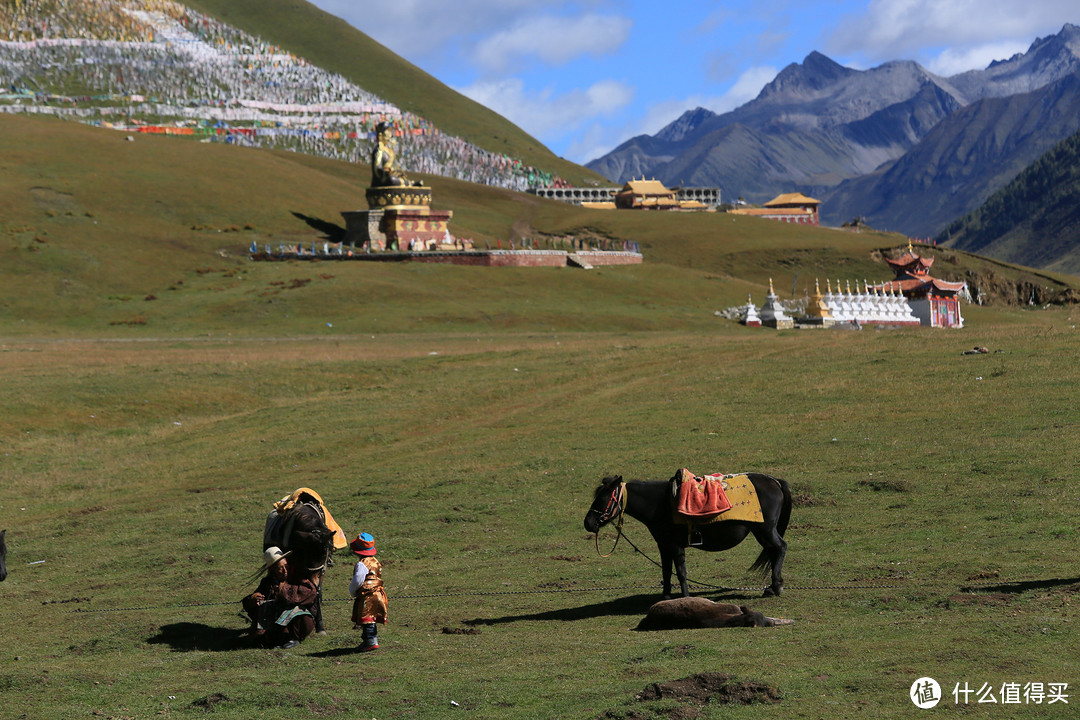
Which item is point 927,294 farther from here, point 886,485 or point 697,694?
point 697,694

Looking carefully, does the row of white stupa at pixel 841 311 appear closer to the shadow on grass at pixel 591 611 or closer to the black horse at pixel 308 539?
the shadow on grass at pixel 591 611

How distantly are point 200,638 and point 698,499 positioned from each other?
8.36 meters

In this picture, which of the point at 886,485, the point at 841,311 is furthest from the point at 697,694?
the point at 841,311

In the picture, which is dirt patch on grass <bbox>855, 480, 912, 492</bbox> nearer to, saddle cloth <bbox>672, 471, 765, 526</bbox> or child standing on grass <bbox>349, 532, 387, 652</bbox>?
saddle cloth <bbox>672, 471, 765, 526</bbox>

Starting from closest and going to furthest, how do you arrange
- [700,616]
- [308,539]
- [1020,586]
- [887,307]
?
1. [700,616]
2. [308,539]
3. [1020,586]
4. [887,307]

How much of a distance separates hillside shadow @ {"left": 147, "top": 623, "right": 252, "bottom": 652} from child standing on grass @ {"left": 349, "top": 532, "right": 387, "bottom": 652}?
2103mm

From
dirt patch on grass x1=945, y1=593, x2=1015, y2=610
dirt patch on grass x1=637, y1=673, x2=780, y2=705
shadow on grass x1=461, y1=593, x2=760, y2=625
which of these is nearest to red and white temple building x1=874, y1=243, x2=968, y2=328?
shadow on grass x1=461, y1=593, x2=760, y2=625

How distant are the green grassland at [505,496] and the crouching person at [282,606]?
1.50 feet

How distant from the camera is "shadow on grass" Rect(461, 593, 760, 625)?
20.2m

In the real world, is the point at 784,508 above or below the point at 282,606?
above

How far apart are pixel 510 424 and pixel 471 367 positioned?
12783 mm

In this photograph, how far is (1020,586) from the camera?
1906cm

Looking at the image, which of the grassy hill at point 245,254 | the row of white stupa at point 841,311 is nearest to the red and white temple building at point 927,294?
the row of white stupa at point 841,311

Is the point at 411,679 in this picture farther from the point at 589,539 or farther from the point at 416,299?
the point at 416,299
